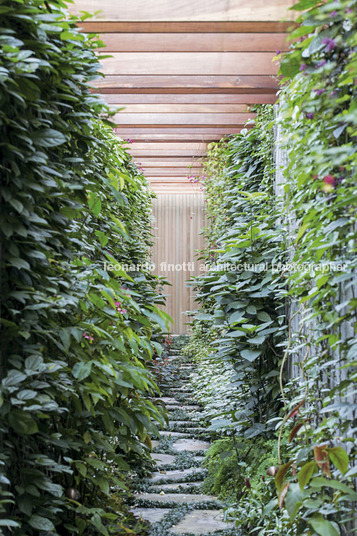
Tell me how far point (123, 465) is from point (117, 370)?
1.43ft

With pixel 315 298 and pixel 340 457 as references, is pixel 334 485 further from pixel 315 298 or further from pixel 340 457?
pixel 315 298

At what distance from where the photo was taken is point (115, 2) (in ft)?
11.0

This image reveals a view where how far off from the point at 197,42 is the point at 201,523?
3.05 metres

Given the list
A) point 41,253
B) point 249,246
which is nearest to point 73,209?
point 41,253

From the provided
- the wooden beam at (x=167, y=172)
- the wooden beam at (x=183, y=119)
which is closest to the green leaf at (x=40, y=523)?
the wooden beam at (x=183, y=119)

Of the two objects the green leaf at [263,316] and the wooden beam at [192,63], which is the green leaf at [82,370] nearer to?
the green leaf at [263,316]

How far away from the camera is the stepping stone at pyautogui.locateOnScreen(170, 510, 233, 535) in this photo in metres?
2.82

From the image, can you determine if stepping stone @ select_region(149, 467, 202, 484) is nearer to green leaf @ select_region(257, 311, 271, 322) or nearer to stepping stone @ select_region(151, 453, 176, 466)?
stepping stone @ select_region(151, 453, 176, 466)

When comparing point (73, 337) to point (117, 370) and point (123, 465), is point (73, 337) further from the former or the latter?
point (123, 465)

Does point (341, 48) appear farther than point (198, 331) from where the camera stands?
No

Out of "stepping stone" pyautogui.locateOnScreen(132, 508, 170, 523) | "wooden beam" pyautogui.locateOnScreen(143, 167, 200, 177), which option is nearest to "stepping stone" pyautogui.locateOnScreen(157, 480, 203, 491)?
"stepping stone" pyautogui.locateOnScreen(132, 508, 170, 523)

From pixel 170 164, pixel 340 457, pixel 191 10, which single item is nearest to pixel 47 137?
pixel 340 457

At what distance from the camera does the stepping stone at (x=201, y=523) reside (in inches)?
111

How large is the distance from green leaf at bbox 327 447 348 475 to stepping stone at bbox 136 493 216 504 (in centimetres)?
186
